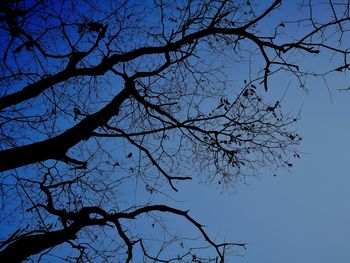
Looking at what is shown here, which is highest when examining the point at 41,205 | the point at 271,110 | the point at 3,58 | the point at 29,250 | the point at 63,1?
the point at 63,1

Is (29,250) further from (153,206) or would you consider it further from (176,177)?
(176,177)

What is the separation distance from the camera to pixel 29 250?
4195 mm

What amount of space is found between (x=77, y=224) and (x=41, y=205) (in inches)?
55.0

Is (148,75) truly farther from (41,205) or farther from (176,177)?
(41,205)

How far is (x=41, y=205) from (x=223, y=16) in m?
5.17

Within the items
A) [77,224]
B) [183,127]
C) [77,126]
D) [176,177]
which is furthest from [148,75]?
[77,224]

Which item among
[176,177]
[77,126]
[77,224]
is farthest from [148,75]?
[77,224]

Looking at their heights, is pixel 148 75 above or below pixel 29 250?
above

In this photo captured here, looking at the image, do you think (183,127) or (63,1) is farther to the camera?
(183,127)

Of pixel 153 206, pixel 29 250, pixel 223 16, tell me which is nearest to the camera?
pixel 29 250

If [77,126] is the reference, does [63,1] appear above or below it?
above

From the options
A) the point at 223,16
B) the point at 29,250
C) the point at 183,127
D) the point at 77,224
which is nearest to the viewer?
the point at 29,250

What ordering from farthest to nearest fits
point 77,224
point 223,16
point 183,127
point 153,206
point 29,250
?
point 183,127, point 223,16, point 153,206, point 77,224, point 29,250

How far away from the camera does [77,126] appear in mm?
4531
